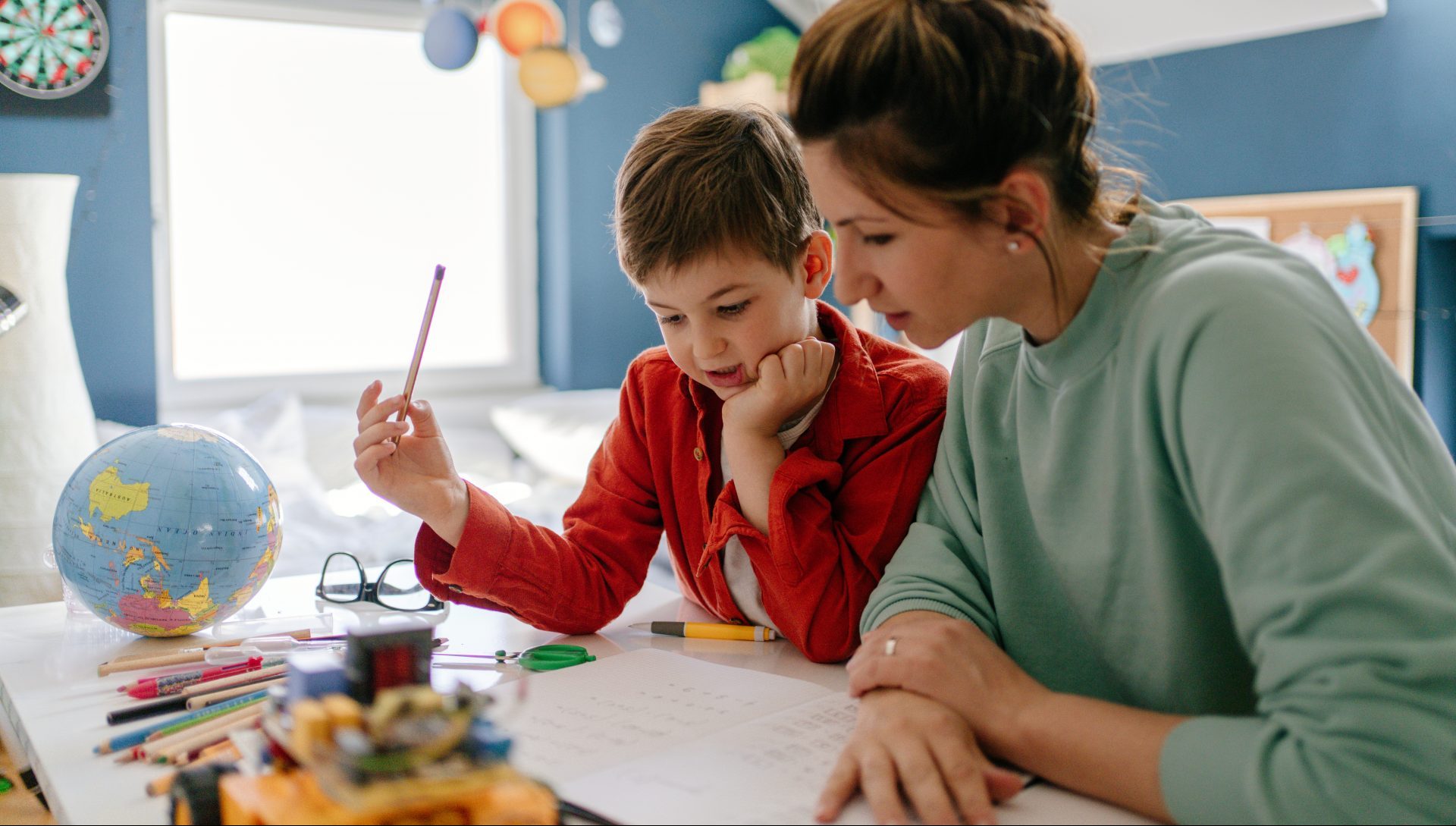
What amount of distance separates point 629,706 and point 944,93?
20.0 inches

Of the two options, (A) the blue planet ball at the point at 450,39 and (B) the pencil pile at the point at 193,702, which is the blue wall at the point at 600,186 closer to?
(A) the blue planet ball at the point at 450,39

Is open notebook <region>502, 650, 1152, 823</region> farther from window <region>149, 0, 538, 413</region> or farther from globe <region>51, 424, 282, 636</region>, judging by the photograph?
window <region>149, 0, 538, 413</region>

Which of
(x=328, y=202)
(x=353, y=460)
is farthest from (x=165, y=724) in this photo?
(x=328, y=202)

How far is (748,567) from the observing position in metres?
1.17

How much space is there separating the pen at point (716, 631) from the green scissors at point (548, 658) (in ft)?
0.34

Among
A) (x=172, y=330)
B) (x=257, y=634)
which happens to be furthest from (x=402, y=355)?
(x=257, y=634)

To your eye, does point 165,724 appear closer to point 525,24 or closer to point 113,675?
point 113,675

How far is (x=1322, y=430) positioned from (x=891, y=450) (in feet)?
1.56

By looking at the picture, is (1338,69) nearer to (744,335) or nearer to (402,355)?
(744,335)

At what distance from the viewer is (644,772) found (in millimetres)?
741

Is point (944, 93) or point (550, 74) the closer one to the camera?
point (944, 93)

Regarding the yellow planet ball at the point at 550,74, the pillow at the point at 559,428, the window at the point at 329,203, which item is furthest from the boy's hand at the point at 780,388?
the window at the point at 329,203

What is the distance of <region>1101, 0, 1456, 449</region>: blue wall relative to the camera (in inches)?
103

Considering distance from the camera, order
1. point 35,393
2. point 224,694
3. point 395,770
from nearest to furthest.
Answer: point 395,770
point 224,694
point 35,393
